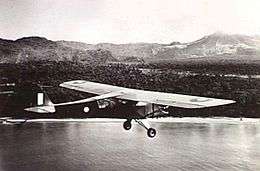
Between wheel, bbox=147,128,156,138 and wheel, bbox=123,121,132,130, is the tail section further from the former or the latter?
wheel, bbox=147,128,156,138

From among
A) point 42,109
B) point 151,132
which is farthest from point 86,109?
point 151,132

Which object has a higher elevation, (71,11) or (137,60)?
(71,11)

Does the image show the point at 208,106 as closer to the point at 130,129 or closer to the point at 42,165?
the point at 130,129

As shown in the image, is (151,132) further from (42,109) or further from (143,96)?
(42,109)

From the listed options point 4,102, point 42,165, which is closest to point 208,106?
point 42,165

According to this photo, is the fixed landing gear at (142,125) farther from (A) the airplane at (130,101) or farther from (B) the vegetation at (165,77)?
(B) the vegetation at (165,77)

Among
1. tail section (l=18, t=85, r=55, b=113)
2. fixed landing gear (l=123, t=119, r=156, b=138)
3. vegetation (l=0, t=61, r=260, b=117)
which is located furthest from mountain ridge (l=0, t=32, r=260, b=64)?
fixed landing gear (l=123, t=119, r=156, b=138)
